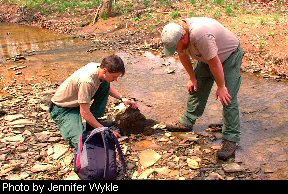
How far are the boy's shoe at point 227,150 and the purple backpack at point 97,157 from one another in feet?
4.44

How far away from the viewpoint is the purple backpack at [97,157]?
3795 millimetres

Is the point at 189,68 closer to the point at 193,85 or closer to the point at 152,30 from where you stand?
the point at 193,85

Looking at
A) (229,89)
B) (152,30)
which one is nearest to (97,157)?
(229,89)

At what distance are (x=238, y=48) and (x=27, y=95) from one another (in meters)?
4.48

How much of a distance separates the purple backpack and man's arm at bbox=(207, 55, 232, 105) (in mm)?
1425

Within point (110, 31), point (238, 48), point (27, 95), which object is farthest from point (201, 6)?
point (238, 48)

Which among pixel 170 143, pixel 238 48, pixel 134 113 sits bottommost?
pixel 170 143

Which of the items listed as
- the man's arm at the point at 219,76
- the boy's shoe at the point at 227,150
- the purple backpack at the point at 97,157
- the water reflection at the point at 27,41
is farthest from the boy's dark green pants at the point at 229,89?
the water reflection at the point at 27,41

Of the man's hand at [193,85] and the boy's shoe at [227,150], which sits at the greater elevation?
the man's hand at [193,85]

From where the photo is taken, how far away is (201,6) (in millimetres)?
13391

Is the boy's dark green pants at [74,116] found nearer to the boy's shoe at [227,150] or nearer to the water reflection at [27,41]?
the boy's shoe at [227,150]

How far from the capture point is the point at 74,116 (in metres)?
4.64
